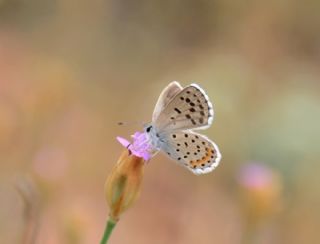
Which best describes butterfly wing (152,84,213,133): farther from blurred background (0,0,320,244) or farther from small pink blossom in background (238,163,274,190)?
small pink blossom in background (238,163,274,190)

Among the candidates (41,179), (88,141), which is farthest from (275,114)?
(41,179)

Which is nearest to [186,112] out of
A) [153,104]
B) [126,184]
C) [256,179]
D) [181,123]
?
[181,123]

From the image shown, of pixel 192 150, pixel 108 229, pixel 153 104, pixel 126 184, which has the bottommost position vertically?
pixel 108 229

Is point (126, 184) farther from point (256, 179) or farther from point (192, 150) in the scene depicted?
point (256, 179)

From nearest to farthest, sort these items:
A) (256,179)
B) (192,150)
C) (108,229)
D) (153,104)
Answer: (108,229)
(192,150)
(256,179)
(153,104)

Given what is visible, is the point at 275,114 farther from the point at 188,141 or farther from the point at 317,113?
the point at 188,141
